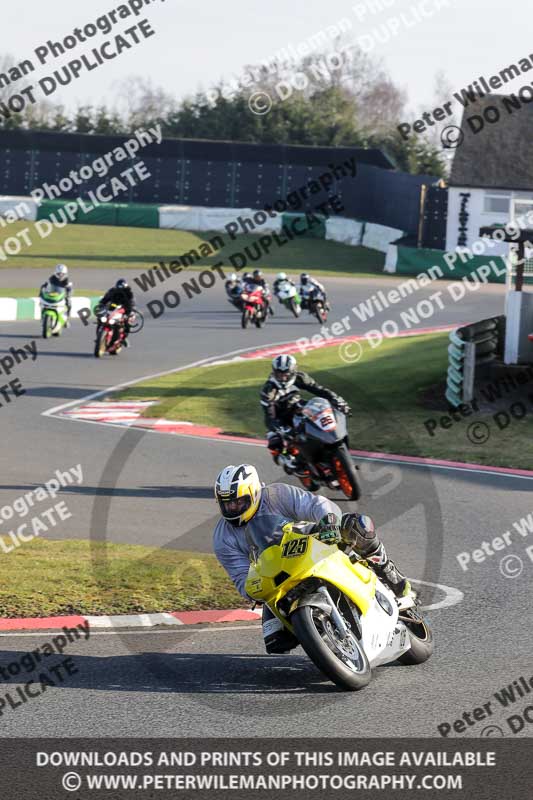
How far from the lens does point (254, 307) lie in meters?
32.9

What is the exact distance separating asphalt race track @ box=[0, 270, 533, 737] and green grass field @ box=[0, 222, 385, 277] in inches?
1017

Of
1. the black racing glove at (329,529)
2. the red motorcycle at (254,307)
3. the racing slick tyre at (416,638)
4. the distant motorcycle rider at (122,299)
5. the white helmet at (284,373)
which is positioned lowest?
the red motorcycle at (254,307)

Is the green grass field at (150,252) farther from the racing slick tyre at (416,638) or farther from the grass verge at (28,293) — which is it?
the racing slick tyre at (416,638)

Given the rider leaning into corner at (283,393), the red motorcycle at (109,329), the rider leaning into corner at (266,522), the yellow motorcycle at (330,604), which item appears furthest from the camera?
the red motorcycle at (109,329)

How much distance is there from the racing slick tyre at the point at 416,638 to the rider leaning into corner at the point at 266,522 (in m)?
0.16

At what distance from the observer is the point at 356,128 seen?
78250 mm

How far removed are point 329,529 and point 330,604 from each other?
504 millimetres

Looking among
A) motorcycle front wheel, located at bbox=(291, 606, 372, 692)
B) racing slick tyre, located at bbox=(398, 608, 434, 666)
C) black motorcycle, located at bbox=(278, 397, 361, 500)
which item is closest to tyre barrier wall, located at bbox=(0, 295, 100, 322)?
black motorcycle, located at bbox=(278, 397, 361, 500)

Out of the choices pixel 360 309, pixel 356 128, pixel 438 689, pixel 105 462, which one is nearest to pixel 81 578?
pixel 438 689

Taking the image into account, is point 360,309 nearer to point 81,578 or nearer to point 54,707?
point 81,578

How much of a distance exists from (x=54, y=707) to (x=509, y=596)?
13.5 feet

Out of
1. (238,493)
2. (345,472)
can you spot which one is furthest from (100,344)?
(238,493)

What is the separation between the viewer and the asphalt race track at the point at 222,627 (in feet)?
21.9

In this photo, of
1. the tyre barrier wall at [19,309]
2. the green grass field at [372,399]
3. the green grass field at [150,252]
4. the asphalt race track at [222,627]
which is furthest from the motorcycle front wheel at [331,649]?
the green grass field at [150,252]
